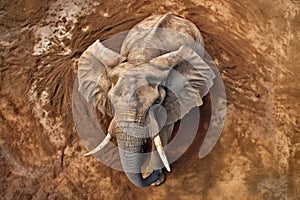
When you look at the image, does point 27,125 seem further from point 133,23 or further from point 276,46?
point 276,46

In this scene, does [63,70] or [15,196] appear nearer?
[15,196]

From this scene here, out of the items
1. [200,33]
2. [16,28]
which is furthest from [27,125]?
[200,33]

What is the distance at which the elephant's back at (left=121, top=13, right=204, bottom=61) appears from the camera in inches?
231

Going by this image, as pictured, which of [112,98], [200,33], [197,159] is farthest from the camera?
[200,33]

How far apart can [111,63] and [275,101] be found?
2.33 m

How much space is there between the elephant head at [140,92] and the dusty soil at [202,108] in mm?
723

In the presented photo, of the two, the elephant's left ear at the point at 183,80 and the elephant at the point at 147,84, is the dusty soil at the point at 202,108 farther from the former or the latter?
the elephant's left ear at the point at 183,80

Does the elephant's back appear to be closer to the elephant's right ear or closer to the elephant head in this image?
the elephant head

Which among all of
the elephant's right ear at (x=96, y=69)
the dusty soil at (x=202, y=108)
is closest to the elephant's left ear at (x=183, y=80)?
the elephant's right ear at (x=96, y=69)

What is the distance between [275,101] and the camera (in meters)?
6.55

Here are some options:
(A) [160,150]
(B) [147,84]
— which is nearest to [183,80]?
(B) [147,84]

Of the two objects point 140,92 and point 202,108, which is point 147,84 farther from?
point 202,108

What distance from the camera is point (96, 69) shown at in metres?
5.88

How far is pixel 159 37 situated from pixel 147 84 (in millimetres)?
1080
